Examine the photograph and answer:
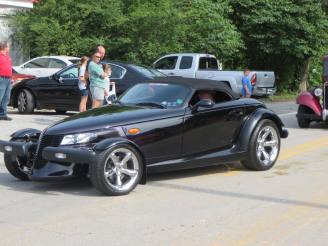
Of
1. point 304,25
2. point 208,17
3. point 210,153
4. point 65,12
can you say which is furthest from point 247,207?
point 304,25

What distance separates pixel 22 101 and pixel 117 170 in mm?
10402

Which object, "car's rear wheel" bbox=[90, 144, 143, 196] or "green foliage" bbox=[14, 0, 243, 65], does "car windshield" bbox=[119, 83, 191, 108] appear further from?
"green foliage" bbox=[14, 0, 243, 65]

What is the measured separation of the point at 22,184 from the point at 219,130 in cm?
271

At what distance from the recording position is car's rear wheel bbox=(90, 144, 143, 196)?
7079 millimetres

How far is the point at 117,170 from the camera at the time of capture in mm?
7336

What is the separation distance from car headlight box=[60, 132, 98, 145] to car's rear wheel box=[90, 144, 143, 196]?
1.19 ft

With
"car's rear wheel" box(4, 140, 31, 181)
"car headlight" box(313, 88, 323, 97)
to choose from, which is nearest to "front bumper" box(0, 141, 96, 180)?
"car's rear wheel" box(4, 140, 31, 181)

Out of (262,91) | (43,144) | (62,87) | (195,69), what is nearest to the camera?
(43,144)

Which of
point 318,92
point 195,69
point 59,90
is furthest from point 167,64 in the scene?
point 318,92

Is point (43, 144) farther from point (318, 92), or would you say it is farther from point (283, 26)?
point (283, 26)

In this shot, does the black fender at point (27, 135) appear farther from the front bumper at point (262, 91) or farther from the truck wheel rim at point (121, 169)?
the front bumper at point (262, 91)

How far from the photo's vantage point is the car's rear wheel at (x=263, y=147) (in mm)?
8859

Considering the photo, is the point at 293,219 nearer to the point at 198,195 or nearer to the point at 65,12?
the point at 198,195

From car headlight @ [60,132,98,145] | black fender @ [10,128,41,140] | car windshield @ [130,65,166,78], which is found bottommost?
black fender @ [10,128,41,140]
